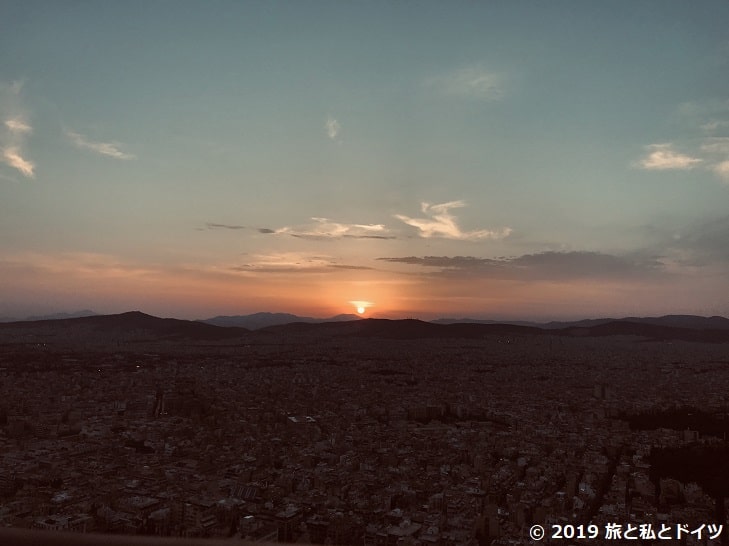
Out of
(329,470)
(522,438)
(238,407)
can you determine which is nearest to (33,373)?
(238,407)

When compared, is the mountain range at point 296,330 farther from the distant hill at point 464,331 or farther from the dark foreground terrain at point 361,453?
the dark foreground terrain at point 361,453

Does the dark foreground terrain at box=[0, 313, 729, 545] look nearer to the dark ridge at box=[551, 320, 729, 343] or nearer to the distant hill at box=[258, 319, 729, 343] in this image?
the distant hill at box=[258, 319, 729, 343]

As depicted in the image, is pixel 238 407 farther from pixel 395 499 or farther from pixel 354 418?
pixel 395 499

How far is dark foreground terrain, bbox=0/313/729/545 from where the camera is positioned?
7375 millimetres

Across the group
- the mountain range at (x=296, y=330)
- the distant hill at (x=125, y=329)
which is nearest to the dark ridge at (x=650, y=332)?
the mountain range at (x=296, y=330)

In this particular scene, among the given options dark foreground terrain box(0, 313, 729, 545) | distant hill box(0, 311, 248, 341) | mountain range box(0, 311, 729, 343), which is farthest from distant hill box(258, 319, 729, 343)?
dark foreground terrain box(0, 313, 729, 545)

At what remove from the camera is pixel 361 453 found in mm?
11766

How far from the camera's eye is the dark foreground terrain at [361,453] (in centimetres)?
738

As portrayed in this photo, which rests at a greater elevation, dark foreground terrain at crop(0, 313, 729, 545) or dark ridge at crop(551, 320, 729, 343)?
dark ridge at crop(551, 320, 729, 343)

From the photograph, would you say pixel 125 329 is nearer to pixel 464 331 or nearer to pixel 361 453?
pixel 464 331

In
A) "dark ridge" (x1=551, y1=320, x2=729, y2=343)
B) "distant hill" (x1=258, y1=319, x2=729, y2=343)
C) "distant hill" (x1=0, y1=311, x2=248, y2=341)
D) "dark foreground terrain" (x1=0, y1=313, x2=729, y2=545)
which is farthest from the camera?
"distant hill" (x1=258, y1=319, x2=729, y2=343)

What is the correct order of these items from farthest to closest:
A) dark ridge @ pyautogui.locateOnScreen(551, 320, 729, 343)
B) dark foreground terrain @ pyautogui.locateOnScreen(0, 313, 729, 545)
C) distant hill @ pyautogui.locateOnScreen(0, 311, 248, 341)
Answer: dark ridge @ pyautogui.locateOnScreen(551, 320, 729, 343) < distant hill @ pyautogui.locateOnScreen(0, 311, 248, 341) < dark foreground terrain @ pyautogui.locateOnScreen(0, 313, 729, 545)

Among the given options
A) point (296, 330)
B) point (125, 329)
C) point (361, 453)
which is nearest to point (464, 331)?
point (296, 330)

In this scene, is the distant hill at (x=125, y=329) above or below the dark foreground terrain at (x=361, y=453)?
above
